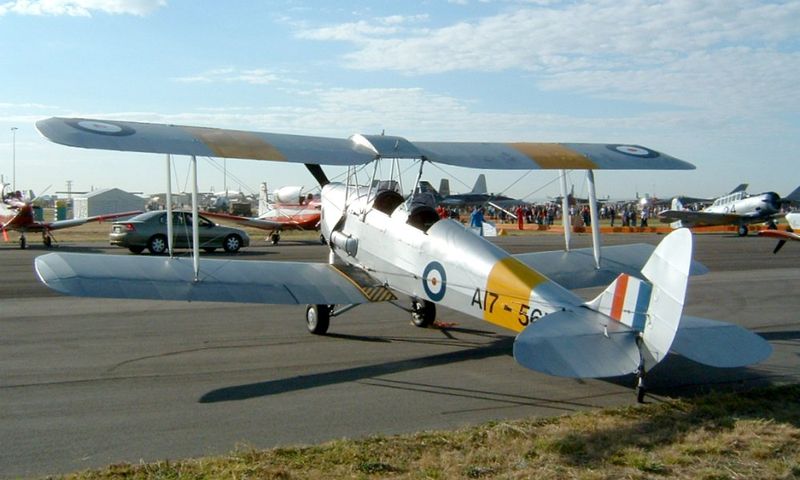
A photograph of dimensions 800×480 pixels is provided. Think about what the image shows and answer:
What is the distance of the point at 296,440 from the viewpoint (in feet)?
18.7

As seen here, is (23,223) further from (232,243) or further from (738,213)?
(738,213)

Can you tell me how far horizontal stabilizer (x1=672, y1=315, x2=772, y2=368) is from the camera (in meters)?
5.92

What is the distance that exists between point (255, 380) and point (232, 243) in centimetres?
1817

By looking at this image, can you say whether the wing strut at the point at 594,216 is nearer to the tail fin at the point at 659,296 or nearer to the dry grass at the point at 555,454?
the tail fin at the point at 659,296

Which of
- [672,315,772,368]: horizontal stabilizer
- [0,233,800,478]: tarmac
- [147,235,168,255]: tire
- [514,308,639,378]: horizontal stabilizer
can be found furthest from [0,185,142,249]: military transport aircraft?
[672,315,772,368]: horizontal stabilizer

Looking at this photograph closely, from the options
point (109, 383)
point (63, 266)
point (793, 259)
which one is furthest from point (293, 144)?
point (793, 259)

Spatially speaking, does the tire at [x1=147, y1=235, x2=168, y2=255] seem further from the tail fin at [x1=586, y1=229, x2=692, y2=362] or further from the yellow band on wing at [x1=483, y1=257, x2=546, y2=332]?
the tail fin at [x1=586, y1=229, x2=692, y2=362]

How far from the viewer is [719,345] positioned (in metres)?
6.09

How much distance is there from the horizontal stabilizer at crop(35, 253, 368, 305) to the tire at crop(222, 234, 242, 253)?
15805 mm

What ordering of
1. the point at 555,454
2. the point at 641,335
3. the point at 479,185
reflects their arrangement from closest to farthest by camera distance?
the point at 555,454 < the point at 641,335 < the point at 479,185

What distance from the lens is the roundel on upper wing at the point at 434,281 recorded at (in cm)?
856

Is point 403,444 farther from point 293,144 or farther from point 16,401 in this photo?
point 293,144

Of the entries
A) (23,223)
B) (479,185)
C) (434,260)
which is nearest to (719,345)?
(434,260)

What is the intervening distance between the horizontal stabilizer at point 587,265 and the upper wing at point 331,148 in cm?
142
